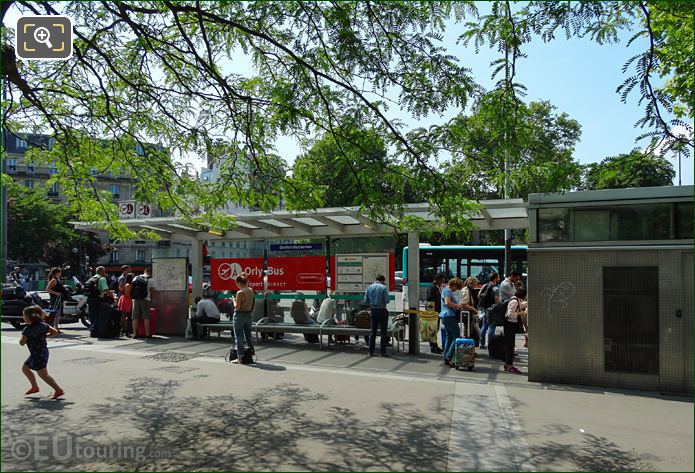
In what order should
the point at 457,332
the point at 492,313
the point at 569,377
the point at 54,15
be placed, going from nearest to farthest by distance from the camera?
the point at 54,15
the point at 569,377
the point at 457,332
the point at 492,313

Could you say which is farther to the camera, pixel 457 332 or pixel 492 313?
pixel 492 313

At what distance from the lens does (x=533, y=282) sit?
8898mm

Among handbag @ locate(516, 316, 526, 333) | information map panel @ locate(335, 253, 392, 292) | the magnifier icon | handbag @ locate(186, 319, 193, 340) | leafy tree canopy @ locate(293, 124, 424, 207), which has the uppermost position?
the magnifier icon

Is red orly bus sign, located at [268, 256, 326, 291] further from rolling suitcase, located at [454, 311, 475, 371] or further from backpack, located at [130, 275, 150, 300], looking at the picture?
rolling suitcase, located at [454, 311, 475, 371]

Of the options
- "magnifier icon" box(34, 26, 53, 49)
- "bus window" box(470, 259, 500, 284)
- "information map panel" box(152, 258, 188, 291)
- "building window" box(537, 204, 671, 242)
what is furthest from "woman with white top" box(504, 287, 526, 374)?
"bus window" box(470, 259, 500, 284)

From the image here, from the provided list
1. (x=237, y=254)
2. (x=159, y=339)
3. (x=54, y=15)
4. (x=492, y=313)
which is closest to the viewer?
(x=54, y=15)

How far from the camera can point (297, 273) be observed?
13.7m

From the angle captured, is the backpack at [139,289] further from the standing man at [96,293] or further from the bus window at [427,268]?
the bus window at [427,268]

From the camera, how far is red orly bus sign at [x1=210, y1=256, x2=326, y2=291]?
13.5 meters

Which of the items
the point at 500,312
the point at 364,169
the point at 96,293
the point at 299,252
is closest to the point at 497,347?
the point at 500,312

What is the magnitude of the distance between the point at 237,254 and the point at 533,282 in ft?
27.3

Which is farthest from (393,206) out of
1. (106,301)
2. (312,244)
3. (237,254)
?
(106,301)

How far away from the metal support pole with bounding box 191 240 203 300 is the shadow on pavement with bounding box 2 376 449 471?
25.5 ft

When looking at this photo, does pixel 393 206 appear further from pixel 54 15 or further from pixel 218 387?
pixel 54 15
